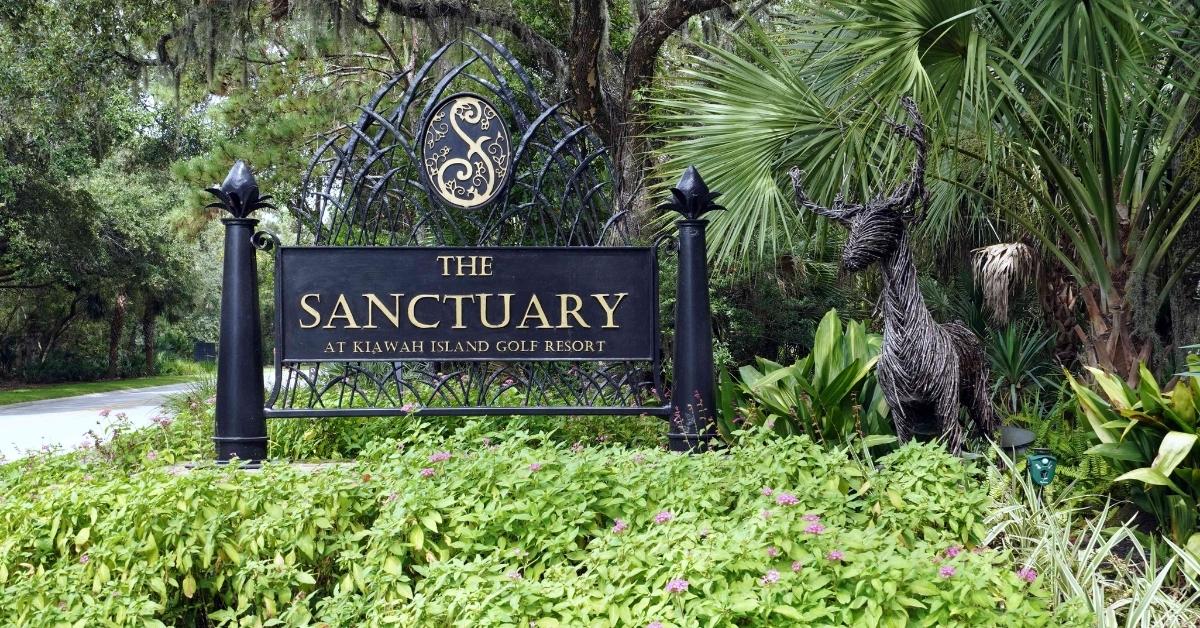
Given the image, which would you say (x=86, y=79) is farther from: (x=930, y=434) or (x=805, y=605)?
(x=805, y=605)

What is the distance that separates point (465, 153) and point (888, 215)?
2554mm

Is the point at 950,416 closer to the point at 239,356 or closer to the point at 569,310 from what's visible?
the point at 569,310

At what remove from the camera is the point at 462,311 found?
18.9 ft

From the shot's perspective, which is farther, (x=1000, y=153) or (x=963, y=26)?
(x=1000, y=153)

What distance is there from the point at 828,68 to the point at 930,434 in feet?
11.1

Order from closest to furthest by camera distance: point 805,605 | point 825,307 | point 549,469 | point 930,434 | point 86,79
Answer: point 805,605 < point 549,469 < point 930,434 < point 825,307 < point 86,79

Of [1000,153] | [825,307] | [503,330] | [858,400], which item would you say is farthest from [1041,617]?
[825,307]

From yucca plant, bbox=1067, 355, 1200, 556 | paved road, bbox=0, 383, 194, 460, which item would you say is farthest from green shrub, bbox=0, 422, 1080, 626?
paved road, bbox=0, 383, 194, 460

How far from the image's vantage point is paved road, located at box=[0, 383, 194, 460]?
519 inches

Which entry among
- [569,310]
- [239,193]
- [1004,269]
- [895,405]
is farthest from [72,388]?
[895,405]

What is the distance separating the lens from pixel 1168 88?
822 cm

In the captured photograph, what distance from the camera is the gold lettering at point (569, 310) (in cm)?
578

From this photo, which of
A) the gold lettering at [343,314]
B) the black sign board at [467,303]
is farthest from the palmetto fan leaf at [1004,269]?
the gold lettering at [343,314]

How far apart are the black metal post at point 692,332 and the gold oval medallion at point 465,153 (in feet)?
3.65
